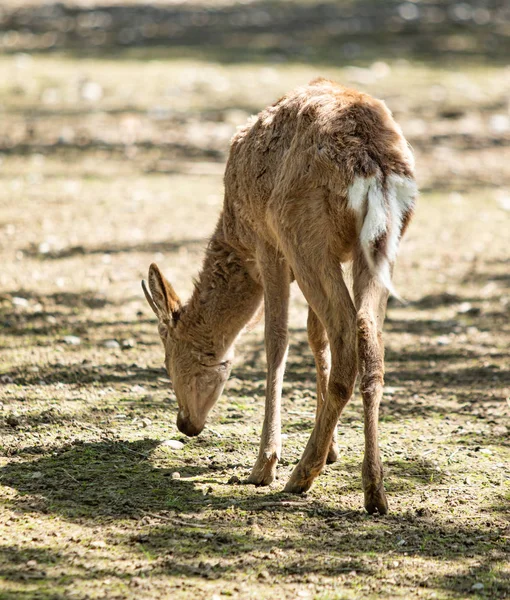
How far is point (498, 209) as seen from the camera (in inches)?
413

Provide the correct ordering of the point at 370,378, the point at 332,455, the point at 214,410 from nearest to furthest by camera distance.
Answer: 1. the point at 370,378
2. the point at 332,455
3. the point at 214,410

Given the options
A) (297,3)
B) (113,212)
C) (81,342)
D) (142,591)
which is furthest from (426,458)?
(297,3)

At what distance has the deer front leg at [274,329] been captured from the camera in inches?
195

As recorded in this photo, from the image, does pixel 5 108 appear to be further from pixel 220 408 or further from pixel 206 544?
pixel 206 544

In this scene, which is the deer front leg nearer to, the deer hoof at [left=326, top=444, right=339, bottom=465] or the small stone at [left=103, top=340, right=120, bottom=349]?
the deer hoof at [left=326, top=444, right=339, bottom=465]

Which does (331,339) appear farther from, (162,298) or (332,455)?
(162,298)

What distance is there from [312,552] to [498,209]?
7180 mm

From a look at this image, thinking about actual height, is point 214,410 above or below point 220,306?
below

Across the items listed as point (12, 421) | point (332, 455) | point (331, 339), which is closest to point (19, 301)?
point (12, 421)

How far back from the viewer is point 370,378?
14.2ft

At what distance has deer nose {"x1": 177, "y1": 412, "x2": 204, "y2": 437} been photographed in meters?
5.35

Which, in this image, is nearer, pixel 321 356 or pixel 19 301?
pixel 321 356

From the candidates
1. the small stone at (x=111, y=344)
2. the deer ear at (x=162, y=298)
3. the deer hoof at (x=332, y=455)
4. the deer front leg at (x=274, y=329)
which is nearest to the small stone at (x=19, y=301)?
the small stone at (x=111, y=344)

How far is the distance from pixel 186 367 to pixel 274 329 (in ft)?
2.36
